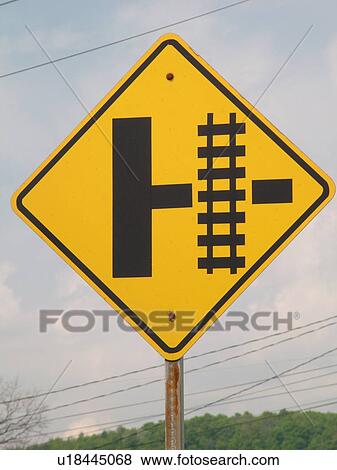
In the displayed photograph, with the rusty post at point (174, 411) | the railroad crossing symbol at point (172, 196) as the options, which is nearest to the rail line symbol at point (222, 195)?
the railroad crossing symbol at point (172, 196)

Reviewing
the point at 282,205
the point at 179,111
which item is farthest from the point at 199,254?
the point at 179,111

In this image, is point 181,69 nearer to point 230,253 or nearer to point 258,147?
point 258,147

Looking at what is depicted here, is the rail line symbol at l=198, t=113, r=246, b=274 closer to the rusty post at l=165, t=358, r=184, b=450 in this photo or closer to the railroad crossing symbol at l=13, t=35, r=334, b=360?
the railroad crossing symbol at l=13, t=35, r=334, b=360

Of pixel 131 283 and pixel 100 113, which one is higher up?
pixel 100 113

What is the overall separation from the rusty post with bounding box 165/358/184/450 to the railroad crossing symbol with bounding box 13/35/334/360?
3.7 inches

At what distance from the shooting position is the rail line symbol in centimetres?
331

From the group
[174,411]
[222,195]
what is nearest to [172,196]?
[222,195]

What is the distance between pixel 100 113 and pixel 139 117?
17cm

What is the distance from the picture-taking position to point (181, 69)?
3543 mm

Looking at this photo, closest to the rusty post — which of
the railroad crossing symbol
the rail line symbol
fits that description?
the railroad crossing symbol

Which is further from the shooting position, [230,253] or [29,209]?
[29,209]

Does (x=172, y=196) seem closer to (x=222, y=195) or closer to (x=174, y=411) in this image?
(x=222, y=195)

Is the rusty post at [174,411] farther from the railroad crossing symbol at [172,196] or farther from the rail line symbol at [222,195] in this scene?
the rail line symbol at [222,195]
